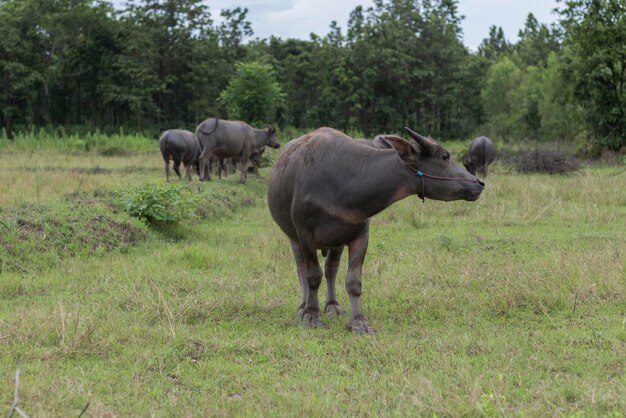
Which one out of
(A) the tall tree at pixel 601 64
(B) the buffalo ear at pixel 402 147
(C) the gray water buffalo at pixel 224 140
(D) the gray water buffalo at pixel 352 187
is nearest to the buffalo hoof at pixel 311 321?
(D) the gray water buffalo at pixel 352 187

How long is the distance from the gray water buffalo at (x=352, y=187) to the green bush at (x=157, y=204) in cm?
379

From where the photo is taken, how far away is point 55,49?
37.6 meters

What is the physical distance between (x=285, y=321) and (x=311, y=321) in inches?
10.2

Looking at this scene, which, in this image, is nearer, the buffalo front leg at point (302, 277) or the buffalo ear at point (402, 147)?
the buffalo ear at point (402, 147)

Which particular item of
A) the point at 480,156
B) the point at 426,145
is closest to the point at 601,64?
the point at 480,156

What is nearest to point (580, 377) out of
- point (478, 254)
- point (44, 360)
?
point (44, 360)

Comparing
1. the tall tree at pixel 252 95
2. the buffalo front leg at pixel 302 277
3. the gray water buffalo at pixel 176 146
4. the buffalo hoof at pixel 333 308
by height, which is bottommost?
the buffalo hoof at pixel 333 308

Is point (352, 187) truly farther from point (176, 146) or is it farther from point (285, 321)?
point (176, 146)

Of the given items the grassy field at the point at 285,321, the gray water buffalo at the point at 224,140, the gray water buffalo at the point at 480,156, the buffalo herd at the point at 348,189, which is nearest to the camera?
the grassy field at the point at 285,321

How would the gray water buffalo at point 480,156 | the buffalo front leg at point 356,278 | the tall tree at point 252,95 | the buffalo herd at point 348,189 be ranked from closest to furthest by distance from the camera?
the buffalo herd at point 348,189 < the buffalo front leg at point 356,278 < the gray water buffalo at point 480,156 < the tall tree at point 252,95

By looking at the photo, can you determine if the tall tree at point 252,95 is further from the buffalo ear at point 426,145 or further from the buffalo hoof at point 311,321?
the buffalo ear at point 426,145

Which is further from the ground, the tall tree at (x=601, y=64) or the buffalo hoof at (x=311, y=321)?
the tall tree at (x=601, y=64)

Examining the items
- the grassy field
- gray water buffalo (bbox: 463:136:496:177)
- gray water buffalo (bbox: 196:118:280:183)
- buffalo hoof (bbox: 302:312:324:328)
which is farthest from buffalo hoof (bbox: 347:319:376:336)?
gray water buffalo (bbox: 463:136:496:177)

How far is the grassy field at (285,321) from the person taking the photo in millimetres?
3484
